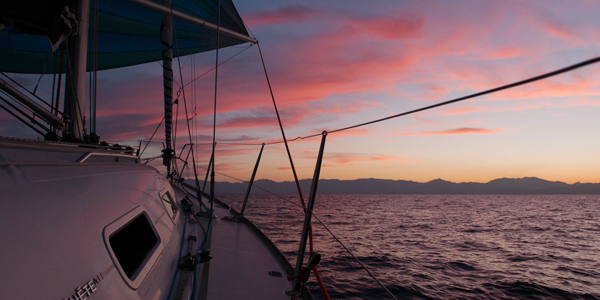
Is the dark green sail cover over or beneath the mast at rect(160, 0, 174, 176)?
over

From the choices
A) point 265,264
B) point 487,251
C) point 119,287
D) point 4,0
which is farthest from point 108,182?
point 487,251

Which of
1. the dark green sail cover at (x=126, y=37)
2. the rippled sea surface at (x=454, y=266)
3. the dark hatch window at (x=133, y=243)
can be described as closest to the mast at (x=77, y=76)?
the dark hatch window at (x=133, y=243)

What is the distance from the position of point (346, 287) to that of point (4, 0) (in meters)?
8.06

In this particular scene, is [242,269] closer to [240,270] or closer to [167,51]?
[240,270]

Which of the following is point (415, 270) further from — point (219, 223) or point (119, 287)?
point (119, 287)

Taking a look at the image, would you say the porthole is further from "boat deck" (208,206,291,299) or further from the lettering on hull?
"boat deck" (208,206,291,299)

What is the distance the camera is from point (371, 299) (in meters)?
6.76

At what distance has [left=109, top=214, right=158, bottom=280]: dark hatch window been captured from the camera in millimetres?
2047

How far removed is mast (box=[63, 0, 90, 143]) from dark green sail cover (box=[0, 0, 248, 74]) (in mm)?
A: 4613

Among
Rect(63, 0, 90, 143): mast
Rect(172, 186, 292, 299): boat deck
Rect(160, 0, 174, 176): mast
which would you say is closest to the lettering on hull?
Rect(172, 186, 292, 299): boat deck

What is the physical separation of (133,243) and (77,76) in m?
3.79

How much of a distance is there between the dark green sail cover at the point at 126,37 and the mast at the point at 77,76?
461cm

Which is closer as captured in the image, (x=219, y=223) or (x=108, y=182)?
(x=108, y=182)

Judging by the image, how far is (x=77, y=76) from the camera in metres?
4.75
